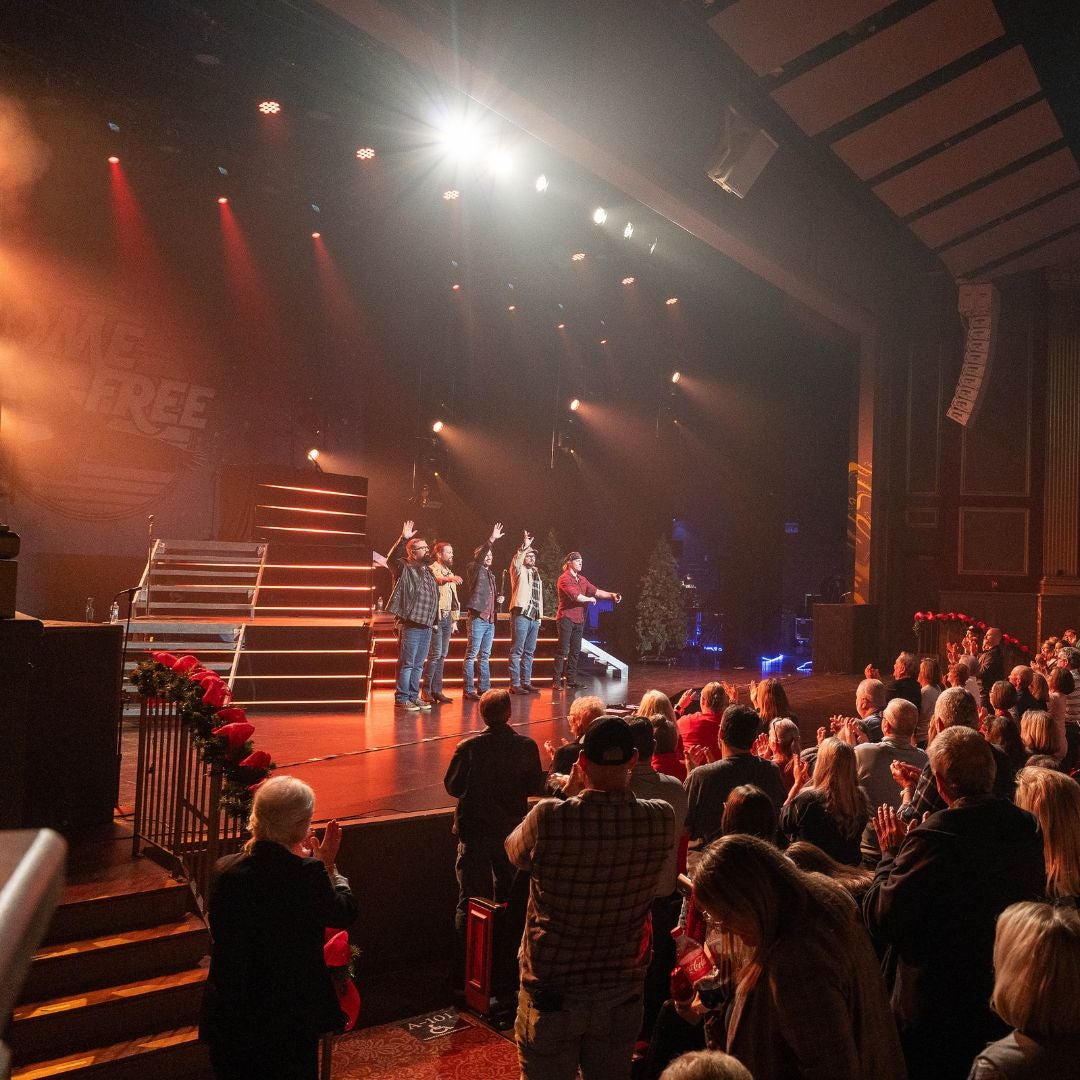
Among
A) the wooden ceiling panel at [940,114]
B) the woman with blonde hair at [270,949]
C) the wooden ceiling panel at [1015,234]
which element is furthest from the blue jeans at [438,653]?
the wooden ceiling panel at [1015,234]

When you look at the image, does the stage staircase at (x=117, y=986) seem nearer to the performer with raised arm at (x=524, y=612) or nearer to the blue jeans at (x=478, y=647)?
the blue jeans at (x=478, y=647)

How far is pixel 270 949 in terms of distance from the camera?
262 centimetres

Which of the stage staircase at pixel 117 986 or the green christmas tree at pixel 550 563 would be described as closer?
the stage staircase at pixel 117 986

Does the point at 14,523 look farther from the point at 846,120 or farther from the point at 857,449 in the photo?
the point at 857,449

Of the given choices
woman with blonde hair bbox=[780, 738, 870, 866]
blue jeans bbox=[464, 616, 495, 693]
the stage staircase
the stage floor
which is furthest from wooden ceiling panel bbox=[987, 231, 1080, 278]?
the stage staircase

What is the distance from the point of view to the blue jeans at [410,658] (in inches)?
364

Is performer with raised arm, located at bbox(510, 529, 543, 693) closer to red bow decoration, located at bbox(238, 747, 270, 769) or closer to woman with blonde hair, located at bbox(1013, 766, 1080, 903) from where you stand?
red bow decoration, located at bbox(238, 747, 270, 769)

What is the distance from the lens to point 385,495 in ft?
54.9

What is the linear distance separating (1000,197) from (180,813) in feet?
39.4

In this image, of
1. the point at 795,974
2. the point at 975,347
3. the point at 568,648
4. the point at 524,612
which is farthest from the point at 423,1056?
the point at 975,347

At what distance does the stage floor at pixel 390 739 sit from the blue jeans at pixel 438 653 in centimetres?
28

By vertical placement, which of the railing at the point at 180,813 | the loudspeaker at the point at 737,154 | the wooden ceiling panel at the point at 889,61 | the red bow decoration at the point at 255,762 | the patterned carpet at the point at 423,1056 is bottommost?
the patterned carpet at the point at 423,1056

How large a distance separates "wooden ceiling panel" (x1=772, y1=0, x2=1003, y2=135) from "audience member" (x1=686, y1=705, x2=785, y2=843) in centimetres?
679

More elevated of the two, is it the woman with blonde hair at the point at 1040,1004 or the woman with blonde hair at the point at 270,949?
the woman with blonde hair at the point at 1040,1004
